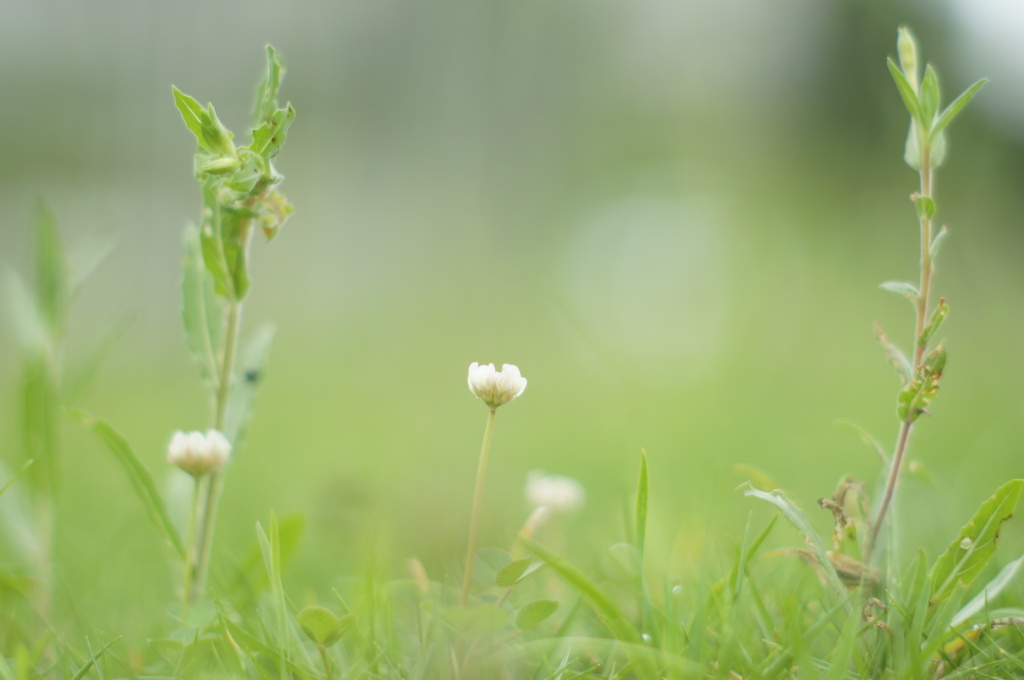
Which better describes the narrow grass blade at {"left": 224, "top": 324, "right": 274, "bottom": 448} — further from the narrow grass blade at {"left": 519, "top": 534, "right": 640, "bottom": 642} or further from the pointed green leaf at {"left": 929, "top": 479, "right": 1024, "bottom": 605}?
the pointed green leaf at {"left": 929, "top": 479, "right": 1024, "bottom": 605}

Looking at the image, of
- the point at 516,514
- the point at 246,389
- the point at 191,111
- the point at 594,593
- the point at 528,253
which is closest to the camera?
the point at 594,593

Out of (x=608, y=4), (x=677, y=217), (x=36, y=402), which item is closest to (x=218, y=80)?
(x=608, y=4)

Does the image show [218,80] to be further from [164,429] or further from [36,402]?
[36,402]

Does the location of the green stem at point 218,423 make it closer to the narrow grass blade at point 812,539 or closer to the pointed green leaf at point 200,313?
the pointed green leaf at point 200,313

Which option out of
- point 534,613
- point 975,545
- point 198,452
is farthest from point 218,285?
point 975,545

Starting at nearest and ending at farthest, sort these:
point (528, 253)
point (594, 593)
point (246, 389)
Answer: point (594, 593), point (246, 389), point (528, 253)

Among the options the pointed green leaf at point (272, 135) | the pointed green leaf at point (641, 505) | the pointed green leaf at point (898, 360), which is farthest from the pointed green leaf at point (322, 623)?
the pointed green leaf at point (898, 360)

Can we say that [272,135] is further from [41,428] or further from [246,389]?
[41,428]

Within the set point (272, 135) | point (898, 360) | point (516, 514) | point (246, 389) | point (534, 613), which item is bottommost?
point (516, 514)
